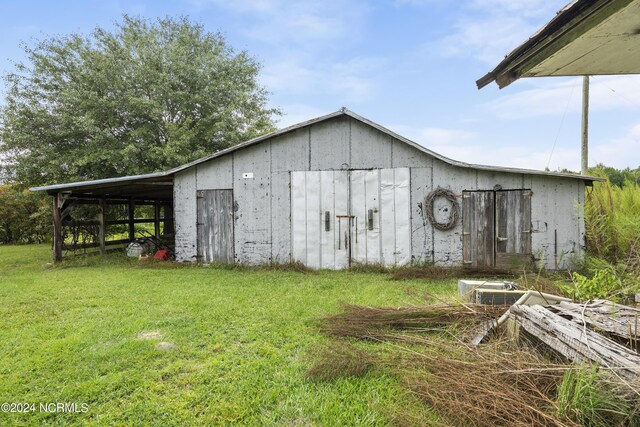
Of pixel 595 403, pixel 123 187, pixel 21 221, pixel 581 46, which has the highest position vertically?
pixel 581 46

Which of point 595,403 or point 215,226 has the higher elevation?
point 215,226

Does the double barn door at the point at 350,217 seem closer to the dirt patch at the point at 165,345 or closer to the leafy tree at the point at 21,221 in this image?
the dirt patch at the point at 165,345

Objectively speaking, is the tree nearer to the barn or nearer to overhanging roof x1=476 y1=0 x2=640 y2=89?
the barn

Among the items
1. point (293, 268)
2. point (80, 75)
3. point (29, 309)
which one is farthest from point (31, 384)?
point (80, 75)

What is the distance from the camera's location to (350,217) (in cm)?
744

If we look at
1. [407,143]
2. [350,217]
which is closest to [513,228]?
[407,143]

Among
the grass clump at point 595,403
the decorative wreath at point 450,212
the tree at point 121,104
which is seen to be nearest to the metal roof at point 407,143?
the decorative wreath at point 450,212

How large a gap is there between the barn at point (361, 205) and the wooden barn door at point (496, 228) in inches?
0.8

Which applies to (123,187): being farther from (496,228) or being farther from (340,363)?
(496,228)

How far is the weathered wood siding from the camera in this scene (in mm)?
6672

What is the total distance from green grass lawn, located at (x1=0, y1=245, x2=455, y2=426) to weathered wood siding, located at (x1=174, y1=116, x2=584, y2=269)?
1.90m

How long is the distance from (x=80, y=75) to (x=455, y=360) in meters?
17.2

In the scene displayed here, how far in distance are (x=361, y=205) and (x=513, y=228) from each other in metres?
3.37

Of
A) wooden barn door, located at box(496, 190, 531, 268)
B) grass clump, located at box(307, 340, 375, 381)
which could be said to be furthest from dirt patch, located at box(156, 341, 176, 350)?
wooden barn door, located at box(496, 190, 531, 268)
